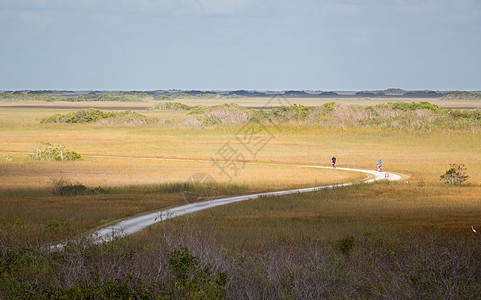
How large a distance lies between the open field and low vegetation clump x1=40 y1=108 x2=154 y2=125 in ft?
172

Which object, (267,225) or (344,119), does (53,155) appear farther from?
(344,119)

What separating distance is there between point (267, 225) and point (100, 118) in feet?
373

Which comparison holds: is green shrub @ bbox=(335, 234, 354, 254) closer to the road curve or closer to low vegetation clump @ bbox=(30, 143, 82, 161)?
the road curve

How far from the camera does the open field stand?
39.3 feet

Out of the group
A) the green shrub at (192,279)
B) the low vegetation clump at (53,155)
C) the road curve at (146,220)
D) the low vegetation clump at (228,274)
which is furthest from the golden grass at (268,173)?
the green shrub at (192,279)

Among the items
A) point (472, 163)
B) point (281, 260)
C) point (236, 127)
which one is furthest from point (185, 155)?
point (281, 260)

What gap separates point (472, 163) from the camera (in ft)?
194

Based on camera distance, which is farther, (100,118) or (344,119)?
(100,118)

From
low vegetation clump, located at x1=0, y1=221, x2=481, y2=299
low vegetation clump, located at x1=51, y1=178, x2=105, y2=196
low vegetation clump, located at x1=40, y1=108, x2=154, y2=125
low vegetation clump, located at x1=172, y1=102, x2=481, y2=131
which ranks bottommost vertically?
low vegetation clump, located at x1=40, y1=108, x2=154, y2=125

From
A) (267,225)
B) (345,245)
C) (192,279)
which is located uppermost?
(192,279)

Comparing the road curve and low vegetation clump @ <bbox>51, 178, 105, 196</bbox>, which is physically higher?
the road curve

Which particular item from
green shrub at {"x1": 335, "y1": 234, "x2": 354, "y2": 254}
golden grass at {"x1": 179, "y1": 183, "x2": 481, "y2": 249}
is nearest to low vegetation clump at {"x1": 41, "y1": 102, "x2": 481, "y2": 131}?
golden grass at {"x1": 179, "y1": 183, "x2": 481, "y2": 249}

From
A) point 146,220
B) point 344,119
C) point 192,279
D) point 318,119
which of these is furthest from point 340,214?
point 318,119

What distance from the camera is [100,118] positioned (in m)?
131
